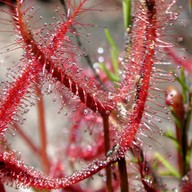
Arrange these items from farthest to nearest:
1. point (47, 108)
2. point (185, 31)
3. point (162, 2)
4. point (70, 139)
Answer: point (47, 108) → point (70, 139) → point (185, 31) → point (162, 2)

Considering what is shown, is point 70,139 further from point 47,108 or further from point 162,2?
point 47,108

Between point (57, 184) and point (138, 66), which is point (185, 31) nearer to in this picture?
point (138, 66)

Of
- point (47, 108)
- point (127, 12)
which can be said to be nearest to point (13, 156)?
point (127, 12)

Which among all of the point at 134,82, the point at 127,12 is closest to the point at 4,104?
the point at 134,82

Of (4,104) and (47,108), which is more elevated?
(4,104)

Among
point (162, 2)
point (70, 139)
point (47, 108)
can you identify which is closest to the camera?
point (162, 2)

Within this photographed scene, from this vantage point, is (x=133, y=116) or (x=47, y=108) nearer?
(x=133, y=116)

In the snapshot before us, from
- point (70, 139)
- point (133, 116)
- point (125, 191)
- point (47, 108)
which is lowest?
point (47, 108)

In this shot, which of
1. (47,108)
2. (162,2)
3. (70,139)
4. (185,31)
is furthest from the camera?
(47,108)

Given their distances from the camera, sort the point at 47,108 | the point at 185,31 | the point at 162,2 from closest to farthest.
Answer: the point at 162,2, the point at 185,31, the point at 47,108
